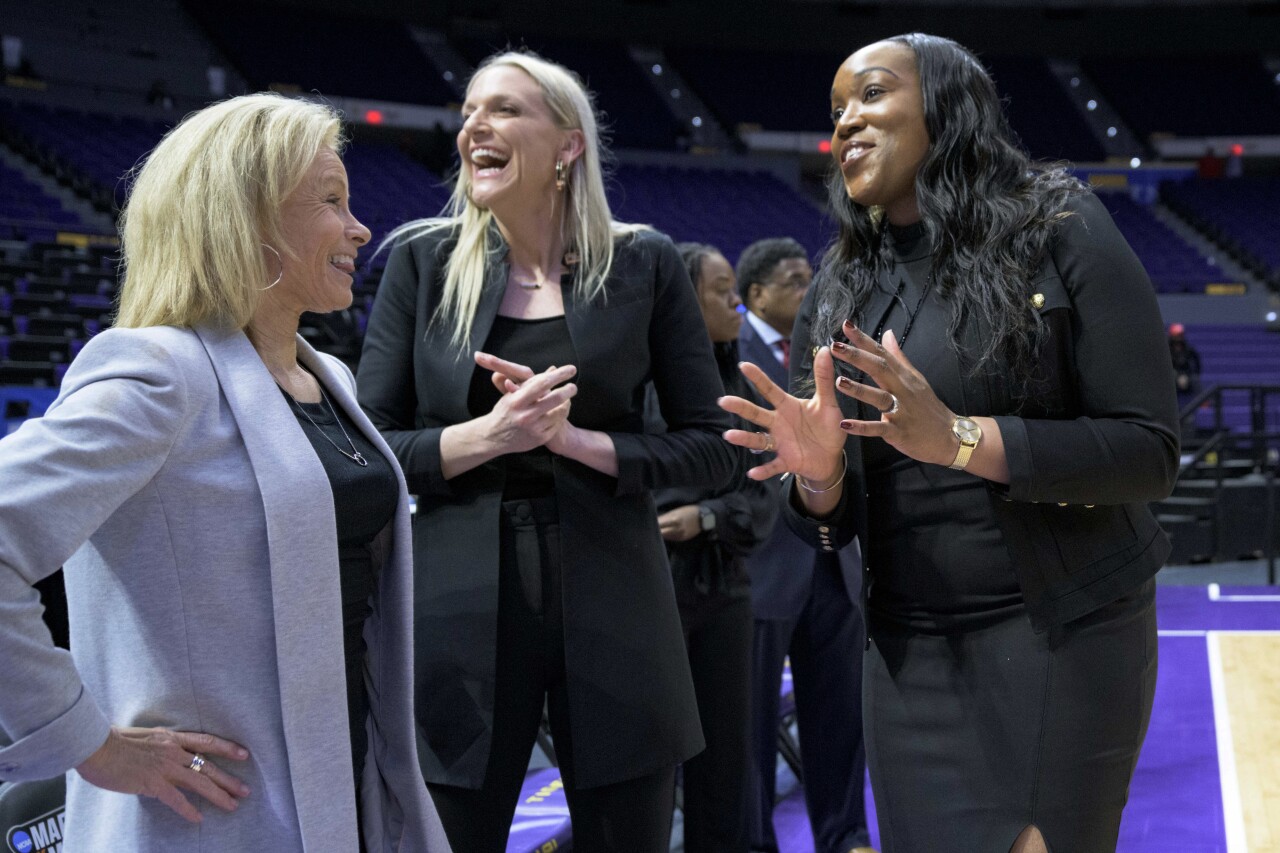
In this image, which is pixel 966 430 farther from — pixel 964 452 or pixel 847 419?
pixel 847 419

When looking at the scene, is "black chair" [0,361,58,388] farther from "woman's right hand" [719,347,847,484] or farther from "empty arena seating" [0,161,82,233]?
"woman's right hand" [719,347,847,484]

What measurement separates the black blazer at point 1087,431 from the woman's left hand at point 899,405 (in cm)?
9

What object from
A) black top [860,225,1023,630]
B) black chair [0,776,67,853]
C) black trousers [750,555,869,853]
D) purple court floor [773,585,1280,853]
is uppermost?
black top [860,225,1023,630]

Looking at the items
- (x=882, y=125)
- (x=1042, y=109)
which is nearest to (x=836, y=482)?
(x=882, y=125)

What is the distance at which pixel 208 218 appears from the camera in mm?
1444

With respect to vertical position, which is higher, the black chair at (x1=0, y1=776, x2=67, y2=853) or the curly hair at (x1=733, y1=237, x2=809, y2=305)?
the curly hair at (x1=733, y1=237, x2=809, y2=305)

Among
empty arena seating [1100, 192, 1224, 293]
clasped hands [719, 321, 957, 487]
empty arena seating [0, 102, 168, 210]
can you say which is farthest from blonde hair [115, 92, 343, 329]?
empty arena seating [1100, 192, 1224, 293]

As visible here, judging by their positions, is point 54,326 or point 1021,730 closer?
point 1021,730

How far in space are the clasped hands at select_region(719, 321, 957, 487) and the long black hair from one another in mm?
146

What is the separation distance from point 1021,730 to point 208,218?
1159 mm

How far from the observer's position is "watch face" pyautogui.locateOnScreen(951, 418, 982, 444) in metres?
1.44

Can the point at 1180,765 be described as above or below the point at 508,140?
below

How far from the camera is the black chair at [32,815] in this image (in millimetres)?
1785

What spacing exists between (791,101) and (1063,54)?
561 cm
